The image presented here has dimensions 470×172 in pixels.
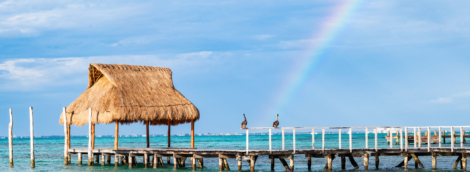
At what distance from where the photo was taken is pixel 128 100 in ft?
81.9

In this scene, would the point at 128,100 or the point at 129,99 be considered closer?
the point at 128,100

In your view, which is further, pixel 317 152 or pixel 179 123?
pixel 179 123

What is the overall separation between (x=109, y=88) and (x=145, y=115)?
2.29 metres

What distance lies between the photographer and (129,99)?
25078 mm

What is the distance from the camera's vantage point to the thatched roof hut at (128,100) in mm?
24547

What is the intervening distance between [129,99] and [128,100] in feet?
0.39

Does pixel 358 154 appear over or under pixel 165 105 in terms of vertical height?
under

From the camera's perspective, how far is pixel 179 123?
27078 millimetres

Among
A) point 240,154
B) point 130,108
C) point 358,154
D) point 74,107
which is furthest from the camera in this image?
point 74,107

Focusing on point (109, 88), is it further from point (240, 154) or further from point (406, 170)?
point (406, 170)

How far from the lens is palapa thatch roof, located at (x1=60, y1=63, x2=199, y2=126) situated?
24.5 m

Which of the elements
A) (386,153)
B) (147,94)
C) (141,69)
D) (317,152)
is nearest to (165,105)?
(147,94)

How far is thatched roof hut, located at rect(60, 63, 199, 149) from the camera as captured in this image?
2455cm

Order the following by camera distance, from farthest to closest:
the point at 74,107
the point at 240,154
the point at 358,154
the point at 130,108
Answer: the point at 74,107
the point at 130,108
the point at 358,154
the point at 240,154
